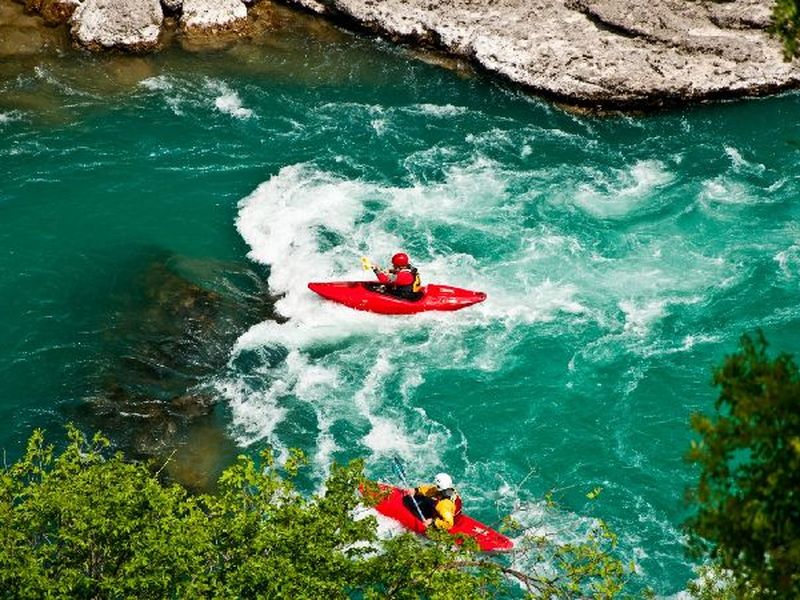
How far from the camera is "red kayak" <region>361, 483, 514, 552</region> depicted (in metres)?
14.3

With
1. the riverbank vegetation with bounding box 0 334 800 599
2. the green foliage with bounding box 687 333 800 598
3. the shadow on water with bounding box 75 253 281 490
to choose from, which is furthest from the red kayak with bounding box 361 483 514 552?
the green foliage with bounding box 687 333 800 598

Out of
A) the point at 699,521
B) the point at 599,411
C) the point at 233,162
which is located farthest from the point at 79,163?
the point at 699,521

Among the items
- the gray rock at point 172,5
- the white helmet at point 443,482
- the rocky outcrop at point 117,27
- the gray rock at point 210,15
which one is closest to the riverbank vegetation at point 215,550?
the white helmet at point 443,482

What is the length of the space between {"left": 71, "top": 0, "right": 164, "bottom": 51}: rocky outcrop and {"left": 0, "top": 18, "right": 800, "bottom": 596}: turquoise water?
62cm

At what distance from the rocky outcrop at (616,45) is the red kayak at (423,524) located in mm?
12245

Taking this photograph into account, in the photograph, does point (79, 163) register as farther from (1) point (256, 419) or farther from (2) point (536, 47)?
(2) point (536, 47)

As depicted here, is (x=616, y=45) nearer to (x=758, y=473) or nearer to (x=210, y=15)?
(x=210, y=15)

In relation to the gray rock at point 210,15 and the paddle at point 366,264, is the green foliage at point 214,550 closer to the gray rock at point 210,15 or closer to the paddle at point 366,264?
the paddle at point 366,264

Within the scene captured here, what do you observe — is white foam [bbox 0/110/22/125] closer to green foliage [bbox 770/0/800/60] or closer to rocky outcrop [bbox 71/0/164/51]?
rocky outcrop [bbox 71/0/164/51]

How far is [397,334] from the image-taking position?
18.5 meters

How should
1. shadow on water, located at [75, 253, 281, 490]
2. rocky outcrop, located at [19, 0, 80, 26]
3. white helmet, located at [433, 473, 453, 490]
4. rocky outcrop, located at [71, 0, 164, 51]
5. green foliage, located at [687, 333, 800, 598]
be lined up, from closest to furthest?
green foliage, located at [687, 333, 800, 598] → white helmet, located at [433, 473, 453, 490] → shadow on water, located at [75, 253, 281, 490] → rocky outcrop, located at [71, 0, 164, 51] → rocky outcrop, located at [19, 0, 80, 26]

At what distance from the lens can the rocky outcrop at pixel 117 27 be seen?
83.2ft

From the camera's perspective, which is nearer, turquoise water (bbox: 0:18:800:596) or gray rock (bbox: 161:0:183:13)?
turquoise water (bbox: 0:18:800:596)

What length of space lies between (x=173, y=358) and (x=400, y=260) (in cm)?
441
